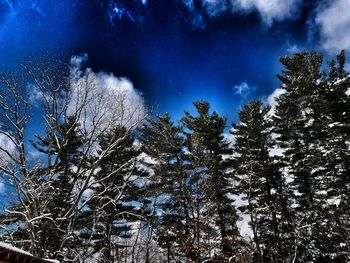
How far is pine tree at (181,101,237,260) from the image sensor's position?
54.1 feet

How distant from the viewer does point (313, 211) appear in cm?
1767

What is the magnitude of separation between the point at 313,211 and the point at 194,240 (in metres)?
7.92

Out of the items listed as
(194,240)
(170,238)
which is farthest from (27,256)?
(170,238)

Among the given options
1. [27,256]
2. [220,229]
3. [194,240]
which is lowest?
[27,256]

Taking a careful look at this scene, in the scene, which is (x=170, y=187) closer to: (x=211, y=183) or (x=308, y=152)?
(x=211, y=183)

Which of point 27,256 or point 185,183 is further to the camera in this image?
point 185,183

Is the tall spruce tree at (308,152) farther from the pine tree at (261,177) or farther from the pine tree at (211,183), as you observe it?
the pine tree at (211,183)

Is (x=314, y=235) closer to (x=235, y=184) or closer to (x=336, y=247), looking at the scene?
(x=336, y=247)

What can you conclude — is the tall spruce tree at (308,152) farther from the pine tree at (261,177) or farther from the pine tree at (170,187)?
the pine tree at (170,187)

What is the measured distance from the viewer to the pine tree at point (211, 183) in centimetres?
1650

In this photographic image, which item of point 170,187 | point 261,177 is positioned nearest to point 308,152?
point 261,177

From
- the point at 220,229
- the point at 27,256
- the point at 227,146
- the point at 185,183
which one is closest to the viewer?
the point at 27,256

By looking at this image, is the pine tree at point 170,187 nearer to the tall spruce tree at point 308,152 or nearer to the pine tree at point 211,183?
the pine tree at point 211,183

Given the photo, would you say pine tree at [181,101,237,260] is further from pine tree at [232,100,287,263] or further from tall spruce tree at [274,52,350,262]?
tall spruce tree at [274,52,350,262]
